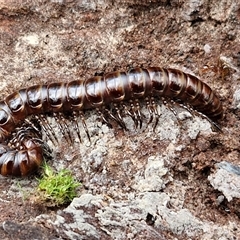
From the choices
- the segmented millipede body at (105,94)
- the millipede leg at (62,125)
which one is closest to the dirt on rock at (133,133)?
the millipede leg at (62,125)

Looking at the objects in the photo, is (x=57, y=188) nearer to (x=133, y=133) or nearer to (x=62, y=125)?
(x=62, y=125)

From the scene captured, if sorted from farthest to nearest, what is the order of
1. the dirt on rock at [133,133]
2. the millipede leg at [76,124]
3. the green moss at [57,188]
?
1. the millipede leg at [76,124]
2. the green moss at [57,188]
3. the dirt on rock at [133,133]

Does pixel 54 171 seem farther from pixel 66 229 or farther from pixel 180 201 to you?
pixel 180 201

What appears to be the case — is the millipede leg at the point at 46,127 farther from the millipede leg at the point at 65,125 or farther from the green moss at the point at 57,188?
the green moss at the point at 57,188

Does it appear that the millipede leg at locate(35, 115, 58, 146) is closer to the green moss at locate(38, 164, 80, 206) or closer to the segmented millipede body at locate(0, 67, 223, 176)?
the segmented millipede body at locate(0, 67, 223, 176)

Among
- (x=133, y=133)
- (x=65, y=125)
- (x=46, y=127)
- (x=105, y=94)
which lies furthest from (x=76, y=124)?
(x=133, y=133)

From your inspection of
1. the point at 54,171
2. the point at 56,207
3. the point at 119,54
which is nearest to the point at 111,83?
the point at 119,54

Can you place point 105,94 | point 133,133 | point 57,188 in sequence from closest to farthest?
point 57,188 → point 133,133 → point 105,94
